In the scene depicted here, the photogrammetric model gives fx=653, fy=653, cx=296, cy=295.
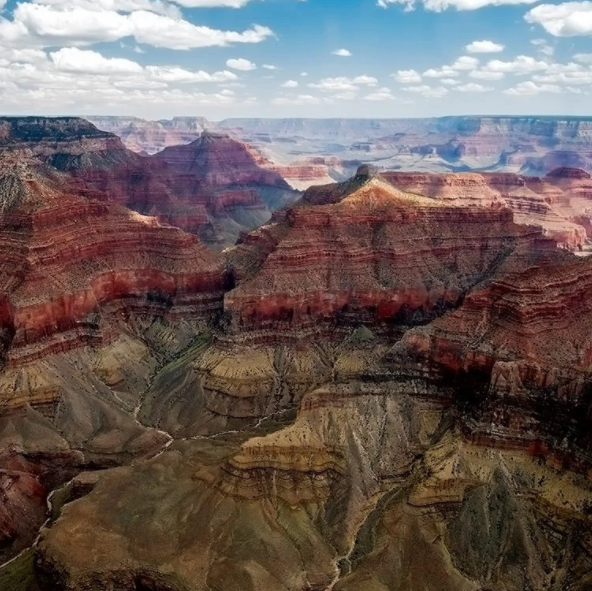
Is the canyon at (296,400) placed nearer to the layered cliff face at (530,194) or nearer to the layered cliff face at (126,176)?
the layered cliff face at (530,194)

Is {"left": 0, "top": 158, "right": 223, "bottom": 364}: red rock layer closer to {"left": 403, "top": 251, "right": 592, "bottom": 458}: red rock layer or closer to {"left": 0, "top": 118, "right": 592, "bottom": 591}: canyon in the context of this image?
{"left": 0, "top": 118, "right": 592, "bottom": 591}: canyon

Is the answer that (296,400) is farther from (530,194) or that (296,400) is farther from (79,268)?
(530,194)

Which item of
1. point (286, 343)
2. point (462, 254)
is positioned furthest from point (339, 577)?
point (462, 254)

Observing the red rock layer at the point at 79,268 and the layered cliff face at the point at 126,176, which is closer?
the red rock layer at the point at 79,268

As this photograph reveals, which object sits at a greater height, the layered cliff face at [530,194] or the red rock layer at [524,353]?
the layered cliff face at [530,194]

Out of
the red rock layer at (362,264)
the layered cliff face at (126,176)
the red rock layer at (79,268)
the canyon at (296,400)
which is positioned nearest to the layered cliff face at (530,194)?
the red rock layer at (362,264)

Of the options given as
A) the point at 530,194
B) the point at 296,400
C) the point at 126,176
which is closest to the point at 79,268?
the point at 296,400

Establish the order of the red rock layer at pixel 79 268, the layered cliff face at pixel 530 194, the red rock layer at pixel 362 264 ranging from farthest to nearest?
the layered cliff face at pixel 530 194, the red rock layer at pixel 362 264, the red rock layer at pixel 79 268

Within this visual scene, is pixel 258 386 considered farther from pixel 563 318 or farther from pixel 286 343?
pixel 563 318
